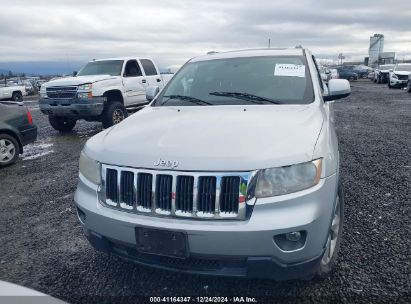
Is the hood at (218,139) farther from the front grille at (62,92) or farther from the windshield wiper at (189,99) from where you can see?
the front grille at (62,92)

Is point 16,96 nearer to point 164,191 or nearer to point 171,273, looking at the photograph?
point 171,273

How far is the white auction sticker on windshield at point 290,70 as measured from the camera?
3.63m

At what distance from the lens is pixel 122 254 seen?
2521 millimetres

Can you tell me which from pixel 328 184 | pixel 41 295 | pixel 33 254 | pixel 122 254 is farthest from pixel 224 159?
pixel 33 254

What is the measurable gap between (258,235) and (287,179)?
392 mm

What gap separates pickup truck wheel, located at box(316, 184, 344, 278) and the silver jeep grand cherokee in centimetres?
1

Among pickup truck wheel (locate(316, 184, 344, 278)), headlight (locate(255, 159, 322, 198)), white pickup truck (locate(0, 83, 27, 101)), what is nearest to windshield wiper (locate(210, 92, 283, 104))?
pickup truck wheel (locate(316, 184, 344, 278))

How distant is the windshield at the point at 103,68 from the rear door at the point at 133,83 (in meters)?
0.23

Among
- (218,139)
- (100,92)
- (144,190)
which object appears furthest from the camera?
(100,92)

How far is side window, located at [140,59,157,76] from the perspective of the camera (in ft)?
36.0

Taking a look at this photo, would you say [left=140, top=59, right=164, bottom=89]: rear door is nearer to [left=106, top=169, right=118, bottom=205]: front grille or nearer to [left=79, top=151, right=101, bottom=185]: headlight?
[left=79, top=151, right=101, bottom=185]: headlight

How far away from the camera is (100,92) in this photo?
9.27 meters

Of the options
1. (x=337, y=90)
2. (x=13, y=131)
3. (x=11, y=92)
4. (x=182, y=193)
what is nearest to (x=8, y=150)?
(x=13, y=131)

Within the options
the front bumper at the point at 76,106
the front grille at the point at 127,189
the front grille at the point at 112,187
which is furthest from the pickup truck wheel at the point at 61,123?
the front grille at the point at 127,189
